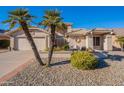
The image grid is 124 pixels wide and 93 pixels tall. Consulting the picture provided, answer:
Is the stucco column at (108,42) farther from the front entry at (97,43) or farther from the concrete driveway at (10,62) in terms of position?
the concrete driveway at (10,62)

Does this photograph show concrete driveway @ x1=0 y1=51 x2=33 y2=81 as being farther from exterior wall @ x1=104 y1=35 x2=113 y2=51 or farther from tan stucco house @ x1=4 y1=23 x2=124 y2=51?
exterior wall @ x1=104 y1=35 x2=113 y2=51

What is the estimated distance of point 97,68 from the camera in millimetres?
11672

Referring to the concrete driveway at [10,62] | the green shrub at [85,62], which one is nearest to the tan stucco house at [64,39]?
the concrete driveway at [10,62]

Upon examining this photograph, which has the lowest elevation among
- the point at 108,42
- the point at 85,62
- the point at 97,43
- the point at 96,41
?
the point at 85,62

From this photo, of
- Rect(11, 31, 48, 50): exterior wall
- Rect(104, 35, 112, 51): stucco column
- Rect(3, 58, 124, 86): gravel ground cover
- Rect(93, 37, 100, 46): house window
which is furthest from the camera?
Rect(11, 31, 48, 50): exterior wall

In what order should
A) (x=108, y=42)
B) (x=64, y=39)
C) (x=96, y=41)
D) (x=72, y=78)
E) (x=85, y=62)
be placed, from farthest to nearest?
(x=64, y=39) → (x=96, y=41) → (x=108, y=42) → (x=85, y=62) → (x=72, y=78)

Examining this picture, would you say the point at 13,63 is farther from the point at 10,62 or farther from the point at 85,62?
the point at 85,62

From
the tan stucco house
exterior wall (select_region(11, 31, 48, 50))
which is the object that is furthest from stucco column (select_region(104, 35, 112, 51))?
exterior wall (select_region(11, 31, 48, 50))

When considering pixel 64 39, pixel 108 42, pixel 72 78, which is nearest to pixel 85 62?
pixel 72 78

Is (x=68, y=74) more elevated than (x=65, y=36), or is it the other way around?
(x=65, y=36)
